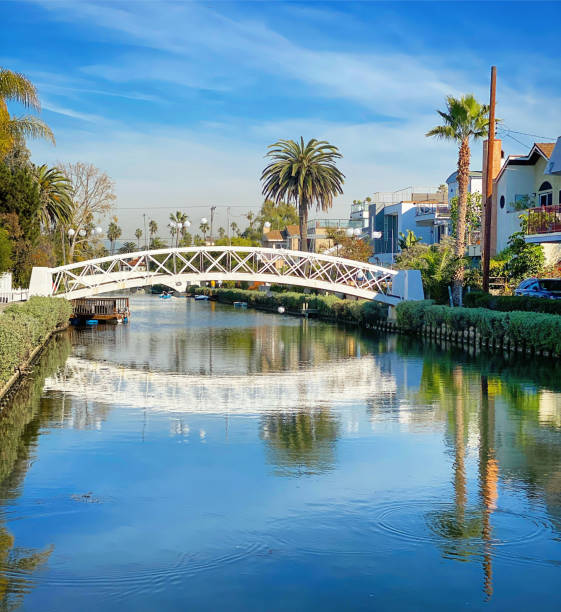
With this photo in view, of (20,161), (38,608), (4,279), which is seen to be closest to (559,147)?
(4,279)

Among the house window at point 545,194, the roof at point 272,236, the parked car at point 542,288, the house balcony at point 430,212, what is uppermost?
the roof at point 272,236

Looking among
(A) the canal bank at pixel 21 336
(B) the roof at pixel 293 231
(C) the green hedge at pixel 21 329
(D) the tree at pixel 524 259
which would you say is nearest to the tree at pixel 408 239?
(D) the tree at pixel 524 259

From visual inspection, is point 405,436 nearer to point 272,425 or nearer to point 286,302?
point 272,425

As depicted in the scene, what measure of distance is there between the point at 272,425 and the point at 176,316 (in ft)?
173

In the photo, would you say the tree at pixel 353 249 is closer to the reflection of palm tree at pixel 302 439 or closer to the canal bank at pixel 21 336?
the canal bank at pixel 21 336

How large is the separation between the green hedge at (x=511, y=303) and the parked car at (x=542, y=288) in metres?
1.15

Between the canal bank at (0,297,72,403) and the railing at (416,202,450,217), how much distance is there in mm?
35966

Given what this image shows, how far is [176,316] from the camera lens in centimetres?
7138

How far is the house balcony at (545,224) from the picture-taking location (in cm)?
4172

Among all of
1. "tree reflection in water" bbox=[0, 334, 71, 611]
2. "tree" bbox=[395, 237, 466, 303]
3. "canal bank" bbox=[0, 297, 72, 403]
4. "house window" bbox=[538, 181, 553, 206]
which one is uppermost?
"house window" bbox=[538, 181, 553, 206]

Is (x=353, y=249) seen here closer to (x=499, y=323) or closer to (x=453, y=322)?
(x=453, y=322)

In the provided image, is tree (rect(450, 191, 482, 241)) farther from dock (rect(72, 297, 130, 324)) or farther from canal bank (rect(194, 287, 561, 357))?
dock (rect(72, 297, 130, 324))

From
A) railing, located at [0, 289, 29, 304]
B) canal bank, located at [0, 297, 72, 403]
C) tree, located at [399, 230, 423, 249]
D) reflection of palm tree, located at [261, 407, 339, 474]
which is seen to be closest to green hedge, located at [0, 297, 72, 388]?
canal bank, located at [0, 297, 72, 403]

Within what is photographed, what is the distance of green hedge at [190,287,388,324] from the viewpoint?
191 feet
